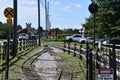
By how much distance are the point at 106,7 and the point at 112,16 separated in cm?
182

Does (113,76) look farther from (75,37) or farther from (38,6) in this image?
(75,37)

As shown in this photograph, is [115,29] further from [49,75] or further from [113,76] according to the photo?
[113,76]

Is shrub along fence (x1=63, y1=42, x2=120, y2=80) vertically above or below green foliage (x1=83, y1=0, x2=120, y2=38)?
below

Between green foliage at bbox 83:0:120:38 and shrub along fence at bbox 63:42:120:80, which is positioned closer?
shrub along fence at bbox 63:42:120:80

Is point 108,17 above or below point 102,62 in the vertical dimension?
above

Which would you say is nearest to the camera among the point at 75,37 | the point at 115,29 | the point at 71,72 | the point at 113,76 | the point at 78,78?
the point at 113,76

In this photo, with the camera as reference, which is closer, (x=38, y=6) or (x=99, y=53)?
(x=99, y=53)

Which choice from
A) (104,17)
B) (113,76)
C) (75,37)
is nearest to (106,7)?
(104,17)

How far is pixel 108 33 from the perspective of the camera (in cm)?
6156

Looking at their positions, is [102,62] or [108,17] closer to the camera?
[102,62]

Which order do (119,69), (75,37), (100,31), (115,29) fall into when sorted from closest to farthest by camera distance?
1. (119,69)
2. (115,29)
3. (100,31)
4. (75,37)

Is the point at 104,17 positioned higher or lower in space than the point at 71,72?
higher

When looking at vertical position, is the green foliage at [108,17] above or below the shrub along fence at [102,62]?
above

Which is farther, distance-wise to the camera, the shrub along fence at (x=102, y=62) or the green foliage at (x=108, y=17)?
the green foliage at (x=108, y=17)
